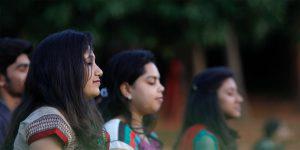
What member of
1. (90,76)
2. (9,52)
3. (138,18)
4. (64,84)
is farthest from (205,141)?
(138,18)

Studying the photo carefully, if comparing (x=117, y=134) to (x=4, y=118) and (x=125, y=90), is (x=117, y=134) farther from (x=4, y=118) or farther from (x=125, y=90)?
(x=4, y=118)

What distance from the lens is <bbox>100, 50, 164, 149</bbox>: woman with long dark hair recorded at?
161 inches

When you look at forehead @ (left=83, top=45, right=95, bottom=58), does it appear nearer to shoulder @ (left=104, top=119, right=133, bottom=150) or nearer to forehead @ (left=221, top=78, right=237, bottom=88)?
shoulder @ (left=104, top=119, right=133, bottom=150)

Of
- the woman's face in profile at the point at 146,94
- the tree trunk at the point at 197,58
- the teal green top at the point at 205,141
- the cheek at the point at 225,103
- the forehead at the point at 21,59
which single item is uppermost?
the tree trunk at the point at 197,58

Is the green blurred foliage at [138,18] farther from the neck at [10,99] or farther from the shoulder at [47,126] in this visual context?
the shoulder at [47,126]

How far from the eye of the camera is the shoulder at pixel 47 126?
276 cm

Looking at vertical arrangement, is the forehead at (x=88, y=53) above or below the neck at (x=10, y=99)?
above

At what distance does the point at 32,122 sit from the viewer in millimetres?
2793

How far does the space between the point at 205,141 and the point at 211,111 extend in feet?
1.23

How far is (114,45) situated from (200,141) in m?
9.59

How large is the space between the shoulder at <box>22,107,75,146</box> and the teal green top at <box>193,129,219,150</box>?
1636mm

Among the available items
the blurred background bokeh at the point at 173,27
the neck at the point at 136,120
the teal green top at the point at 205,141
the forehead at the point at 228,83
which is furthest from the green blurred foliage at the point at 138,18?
the neck at the point at 136,120

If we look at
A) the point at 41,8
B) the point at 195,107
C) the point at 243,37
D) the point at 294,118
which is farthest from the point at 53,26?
the point at 195,107

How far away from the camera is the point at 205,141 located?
4359 millimetres
